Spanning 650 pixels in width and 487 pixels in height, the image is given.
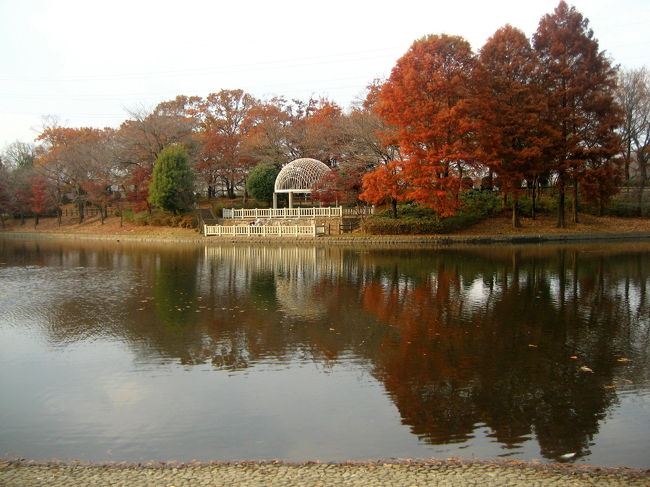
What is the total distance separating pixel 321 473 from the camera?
14.4 ft

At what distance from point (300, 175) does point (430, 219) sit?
11819 millimetres

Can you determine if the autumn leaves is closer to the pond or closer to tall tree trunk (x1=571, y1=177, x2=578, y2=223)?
tall tree trunk (x1=571, y1=177, x2=578, y2=223)

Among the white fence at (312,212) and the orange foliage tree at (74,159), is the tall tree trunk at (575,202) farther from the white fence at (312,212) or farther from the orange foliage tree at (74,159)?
the orange foliage tree at (74,159)

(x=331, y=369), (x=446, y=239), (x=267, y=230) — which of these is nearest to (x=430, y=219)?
(x=446, y=239)

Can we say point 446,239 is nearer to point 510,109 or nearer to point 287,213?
point 510,109

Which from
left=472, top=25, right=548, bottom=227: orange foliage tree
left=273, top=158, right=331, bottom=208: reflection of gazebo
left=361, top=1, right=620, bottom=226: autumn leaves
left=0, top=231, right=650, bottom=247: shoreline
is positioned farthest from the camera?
left=273, top=158, right=331, bottom=208: reflection of gazebo

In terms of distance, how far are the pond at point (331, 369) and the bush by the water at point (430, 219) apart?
48.1 feet

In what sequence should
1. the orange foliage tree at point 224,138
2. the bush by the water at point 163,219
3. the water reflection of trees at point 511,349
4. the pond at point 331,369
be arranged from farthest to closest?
1. the orange foliage tree at point 224,138
2. the bush by the water at point 163,219
3. the water reflection of trees at point 511,349
4. the pond at point 331,369

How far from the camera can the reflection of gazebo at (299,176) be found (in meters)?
38.5

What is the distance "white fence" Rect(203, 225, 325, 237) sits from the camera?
3272 cm

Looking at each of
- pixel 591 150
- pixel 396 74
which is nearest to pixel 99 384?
pixel 396 74

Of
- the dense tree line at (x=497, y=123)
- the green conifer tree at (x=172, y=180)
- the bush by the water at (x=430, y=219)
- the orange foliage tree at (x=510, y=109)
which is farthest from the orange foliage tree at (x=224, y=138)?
the orange foliage tree at (x=510, y=109)

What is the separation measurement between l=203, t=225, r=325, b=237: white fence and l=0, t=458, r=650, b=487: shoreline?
2741 cm

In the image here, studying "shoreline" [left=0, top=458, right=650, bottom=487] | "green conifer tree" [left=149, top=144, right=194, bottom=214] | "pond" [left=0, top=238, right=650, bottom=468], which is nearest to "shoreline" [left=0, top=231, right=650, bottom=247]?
"green conifer tree" [left=149, top=144, right=194, bottom=214]
